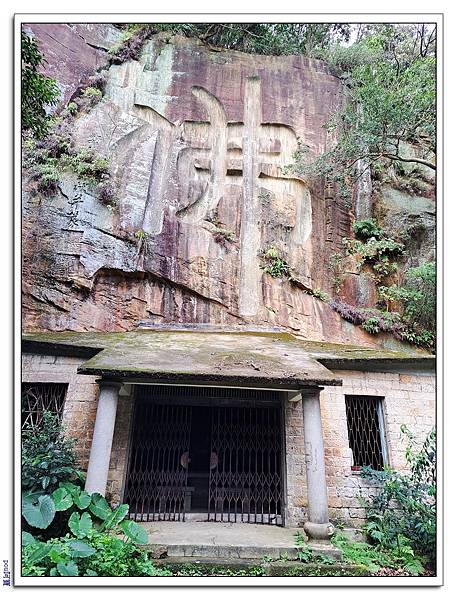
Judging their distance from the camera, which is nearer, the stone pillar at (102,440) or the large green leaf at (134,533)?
the large green leaf at (134,533)

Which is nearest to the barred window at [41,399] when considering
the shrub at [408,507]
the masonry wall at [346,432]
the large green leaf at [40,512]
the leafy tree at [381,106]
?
the large green leaf at [40,512]

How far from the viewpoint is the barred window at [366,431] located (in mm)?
7102

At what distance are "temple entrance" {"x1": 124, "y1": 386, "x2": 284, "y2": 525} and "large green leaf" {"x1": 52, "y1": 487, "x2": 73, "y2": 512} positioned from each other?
4.79ft

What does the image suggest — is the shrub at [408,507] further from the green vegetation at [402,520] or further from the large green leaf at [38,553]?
the large green leaf at [38,553]

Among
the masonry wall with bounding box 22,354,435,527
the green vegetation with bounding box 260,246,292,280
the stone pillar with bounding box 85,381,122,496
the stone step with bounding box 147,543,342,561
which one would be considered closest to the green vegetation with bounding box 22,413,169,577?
the stone pillar with bounding box 85,381,122,496

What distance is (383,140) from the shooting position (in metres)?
9.00

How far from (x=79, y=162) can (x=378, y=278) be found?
634 cm

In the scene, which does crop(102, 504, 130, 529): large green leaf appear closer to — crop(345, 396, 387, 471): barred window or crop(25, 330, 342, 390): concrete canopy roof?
crop(25, 330, 342, 390): concrete canopy roof

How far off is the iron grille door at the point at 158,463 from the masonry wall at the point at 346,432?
5.36ft

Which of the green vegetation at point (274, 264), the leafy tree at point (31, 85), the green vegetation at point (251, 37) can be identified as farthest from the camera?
the green vegetation at point (251, 37)

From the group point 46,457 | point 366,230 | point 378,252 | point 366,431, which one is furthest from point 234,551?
point 366,230

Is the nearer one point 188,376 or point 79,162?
point 188,376
